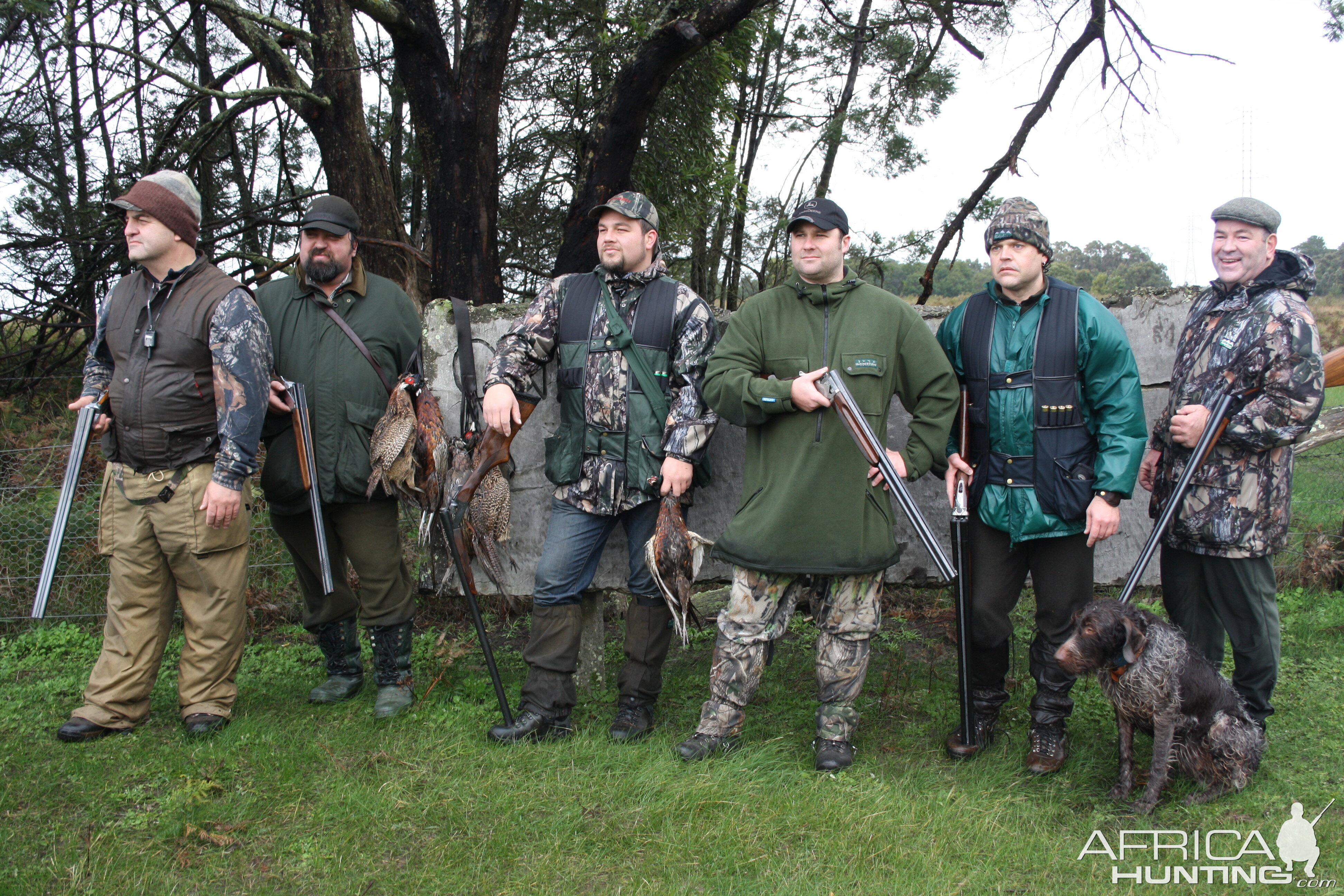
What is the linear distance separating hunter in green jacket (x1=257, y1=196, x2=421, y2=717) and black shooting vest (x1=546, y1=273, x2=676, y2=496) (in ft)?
2.62

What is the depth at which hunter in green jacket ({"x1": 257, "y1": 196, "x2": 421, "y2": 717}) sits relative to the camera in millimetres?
3967

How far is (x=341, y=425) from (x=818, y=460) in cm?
207

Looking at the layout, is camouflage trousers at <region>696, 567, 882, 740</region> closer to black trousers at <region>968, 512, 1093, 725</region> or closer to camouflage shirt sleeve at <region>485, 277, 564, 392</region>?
black trousers at <region>968, 512, 1093, 725</region>

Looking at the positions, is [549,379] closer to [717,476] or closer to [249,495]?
[717,476]

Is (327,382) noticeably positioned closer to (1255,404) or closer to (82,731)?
(82,731)

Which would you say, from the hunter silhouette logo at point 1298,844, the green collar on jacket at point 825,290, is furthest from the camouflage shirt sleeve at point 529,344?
the hunter silhouette logo at point 1298,844

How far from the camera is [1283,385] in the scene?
328 cm

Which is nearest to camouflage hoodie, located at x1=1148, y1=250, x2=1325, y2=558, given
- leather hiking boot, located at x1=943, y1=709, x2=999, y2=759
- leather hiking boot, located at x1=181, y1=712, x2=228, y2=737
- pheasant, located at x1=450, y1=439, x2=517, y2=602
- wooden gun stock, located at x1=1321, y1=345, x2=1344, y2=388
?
wooden gun stock, located at x1=1321, y1=345, x2=1344, y2=388

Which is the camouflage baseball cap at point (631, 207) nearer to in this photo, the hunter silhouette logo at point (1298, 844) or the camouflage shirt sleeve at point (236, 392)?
the camouflage shirt sleeve at point (236, 392)

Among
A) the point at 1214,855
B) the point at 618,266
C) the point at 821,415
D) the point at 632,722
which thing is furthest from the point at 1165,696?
the point at 618,266

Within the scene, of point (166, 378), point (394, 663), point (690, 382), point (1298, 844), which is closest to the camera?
point (1298, 844)

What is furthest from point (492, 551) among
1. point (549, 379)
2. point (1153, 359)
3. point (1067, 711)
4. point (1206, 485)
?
point (1153, 359)

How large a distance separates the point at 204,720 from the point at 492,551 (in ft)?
4.51

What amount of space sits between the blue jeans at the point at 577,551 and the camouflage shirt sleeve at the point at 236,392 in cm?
125
